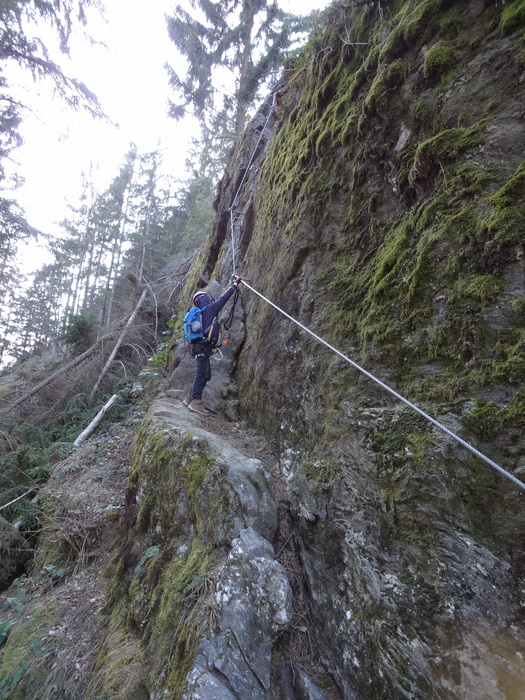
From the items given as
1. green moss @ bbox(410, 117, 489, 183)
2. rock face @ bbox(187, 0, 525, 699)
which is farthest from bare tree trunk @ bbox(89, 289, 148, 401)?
green moss @ bbox(410, 117, 489, 183)

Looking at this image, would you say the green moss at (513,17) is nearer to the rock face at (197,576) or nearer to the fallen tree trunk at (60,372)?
the rock face at (197,576)

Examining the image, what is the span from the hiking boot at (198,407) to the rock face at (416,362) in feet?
5.86

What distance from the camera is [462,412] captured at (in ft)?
7.50

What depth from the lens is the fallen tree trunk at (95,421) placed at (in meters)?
7.95

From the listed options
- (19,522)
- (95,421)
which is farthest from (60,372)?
(19,522)

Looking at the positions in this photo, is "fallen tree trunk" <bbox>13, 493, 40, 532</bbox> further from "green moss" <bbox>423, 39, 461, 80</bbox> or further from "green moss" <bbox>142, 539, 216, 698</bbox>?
"green moss" <bbox>423, 39, 461, 80</bbox>

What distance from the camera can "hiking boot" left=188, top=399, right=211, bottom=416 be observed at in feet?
18.9

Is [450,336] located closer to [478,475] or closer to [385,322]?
[385,322]

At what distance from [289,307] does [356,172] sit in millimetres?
1809

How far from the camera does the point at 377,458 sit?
9.11 feet

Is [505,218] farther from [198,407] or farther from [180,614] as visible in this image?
[198,407]

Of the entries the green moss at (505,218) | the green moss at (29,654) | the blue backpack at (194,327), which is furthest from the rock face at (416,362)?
the green moss at (29,654)

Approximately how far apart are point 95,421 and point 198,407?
4.09m

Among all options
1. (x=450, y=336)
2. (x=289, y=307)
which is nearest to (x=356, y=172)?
(x=289, y=307)
